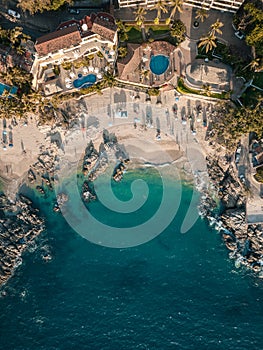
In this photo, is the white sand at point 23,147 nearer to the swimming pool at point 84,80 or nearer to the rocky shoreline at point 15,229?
the rocky shoreline at point 15,229

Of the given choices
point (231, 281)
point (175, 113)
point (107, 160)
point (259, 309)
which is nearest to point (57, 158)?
point (107, 160)

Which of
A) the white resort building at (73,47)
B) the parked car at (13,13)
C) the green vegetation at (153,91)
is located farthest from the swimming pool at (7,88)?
the green vegetation at (153,91)

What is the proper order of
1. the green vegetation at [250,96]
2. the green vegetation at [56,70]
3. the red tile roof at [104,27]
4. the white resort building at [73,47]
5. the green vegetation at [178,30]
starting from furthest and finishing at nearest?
the green vegetation at [56,70], the green vegetation at [178,30], the green vegetation at [250,96], the white resort building at [73,47], the red tile roof at [104,27]

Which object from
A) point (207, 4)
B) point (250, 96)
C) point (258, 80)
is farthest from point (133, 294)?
point (207, 4)

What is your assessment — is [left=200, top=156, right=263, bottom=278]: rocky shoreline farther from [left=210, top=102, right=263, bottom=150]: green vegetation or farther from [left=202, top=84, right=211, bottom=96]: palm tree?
[left=202, top=84, right=211, bottom=96]: palm tree

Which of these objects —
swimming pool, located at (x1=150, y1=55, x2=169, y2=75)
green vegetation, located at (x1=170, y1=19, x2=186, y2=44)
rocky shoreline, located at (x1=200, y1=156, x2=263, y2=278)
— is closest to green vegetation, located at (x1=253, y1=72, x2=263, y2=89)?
rocky shoreline, located at (x1=200, y1=156, x2=263, y2=278)

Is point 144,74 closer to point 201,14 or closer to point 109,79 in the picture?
point 109,79
